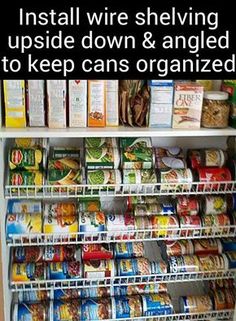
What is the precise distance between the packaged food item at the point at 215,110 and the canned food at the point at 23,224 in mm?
652

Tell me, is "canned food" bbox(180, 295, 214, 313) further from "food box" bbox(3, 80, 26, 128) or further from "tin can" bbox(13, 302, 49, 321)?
"food box" bbox(3, 80, 26, 128)

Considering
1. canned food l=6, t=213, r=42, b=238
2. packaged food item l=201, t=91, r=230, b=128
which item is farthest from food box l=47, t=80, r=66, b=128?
packaged food item l=201, t=91, r=230, b=128

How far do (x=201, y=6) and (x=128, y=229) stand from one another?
75cm

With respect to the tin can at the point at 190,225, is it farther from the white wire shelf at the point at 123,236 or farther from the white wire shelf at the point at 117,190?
the white wire shelf at the point at 117,190

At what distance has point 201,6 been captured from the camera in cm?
120

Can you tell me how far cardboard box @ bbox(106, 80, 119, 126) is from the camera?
4.20 feet

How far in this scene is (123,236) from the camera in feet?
4.72

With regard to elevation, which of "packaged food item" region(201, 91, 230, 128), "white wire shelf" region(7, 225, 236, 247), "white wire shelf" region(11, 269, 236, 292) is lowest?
"white wire shelf" region(11, 269, 236, 292)

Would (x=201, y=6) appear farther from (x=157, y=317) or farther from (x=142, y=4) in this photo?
(x=157, y=317)

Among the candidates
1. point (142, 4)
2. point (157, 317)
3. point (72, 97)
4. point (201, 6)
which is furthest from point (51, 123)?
point (157, 317)

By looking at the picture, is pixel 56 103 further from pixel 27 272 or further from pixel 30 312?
pixel 30 312

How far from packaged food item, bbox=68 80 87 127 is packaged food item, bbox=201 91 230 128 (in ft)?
1.27

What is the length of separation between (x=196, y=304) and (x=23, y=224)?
0.71 meters

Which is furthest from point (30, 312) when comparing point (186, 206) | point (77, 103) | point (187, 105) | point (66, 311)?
point (187, 105)
